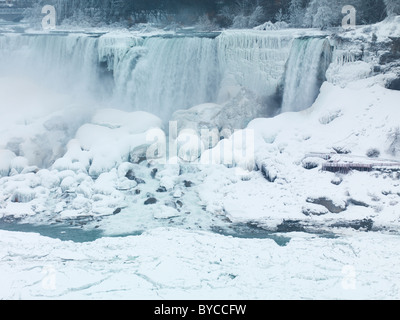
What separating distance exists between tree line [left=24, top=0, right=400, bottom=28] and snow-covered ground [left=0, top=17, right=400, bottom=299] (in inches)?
119

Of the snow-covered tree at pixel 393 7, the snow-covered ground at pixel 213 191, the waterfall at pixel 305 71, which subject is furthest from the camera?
the snow-covered tree at pixel 393 7

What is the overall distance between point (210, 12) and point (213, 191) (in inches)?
512

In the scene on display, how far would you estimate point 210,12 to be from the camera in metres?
19.8

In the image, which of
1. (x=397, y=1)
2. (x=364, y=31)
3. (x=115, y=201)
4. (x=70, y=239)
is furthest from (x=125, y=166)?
(x=397, y=1)

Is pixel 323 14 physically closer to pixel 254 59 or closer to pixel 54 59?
pixel 254 59

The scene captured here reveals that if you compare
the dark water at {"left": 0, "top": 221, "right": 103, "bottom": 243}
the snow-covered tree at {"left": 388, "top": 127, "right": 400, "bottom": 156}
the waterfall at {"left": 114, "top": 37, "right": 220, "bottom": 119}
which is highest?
the waterfall at {"left": 114, "top": 37, "right": 220, "bottom": 119}

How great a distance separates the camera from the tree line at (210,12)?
14.7 m

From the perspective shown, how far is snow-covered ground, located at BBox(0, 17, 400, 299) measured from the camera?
576 cm

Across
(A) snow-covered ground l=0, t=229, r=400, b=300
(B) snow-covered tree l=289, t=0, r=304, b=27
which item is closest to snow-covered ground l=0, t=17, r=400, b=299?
(A) snow-covered ground l=0, t=229, r=400, b=300

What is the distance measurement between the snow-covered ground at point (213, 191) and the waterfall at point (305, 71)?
0.28 m

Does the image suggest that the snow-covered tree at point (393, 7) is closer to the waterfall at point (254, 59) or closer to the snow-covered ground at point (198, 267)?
the waterfall at point (254, 59)

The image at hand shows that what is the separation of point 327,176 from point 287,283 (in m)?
3.69
